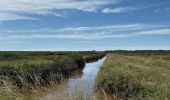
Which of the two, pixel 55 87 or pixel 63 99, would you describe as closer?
pixel 63 99

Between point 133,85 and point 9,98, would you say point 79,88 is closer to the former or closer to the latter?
point 9,98

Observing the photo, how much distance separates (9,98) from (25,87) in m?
0.76

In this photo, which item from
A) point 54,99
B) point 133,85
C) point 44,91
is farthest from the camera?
point 133,85

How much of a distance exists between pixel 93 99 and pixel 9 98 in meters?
2.08

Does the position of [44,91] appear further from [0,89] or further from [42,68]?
[42,68]

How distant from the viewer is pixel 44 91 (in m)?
11.4

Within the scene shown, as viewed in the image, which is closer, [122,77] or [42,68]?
[122,77]

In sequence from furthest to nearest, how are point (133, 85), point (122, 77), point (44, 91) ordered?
point (122, 77)
point (133, 85)
point (44, 91)

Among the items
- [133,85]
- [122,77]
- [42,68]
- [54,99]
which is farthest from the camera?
[42,68]

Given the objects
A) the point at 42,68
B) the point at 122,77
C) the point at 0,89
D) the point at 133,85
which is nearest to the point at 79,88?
the point at 0,89

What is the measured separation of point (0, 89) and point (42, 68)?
942 inches

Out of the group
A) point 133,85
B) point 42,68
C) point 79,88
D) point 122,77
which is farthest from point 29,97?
point 42,68

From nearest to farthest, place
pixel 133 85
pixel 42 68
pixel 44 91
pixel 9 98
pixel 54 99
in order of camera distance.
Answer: pixel 9 98, pixel 54 99, pixel 44 91, pixel 133 85, pixel 42 68

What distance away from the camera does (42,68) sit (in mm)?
34281
